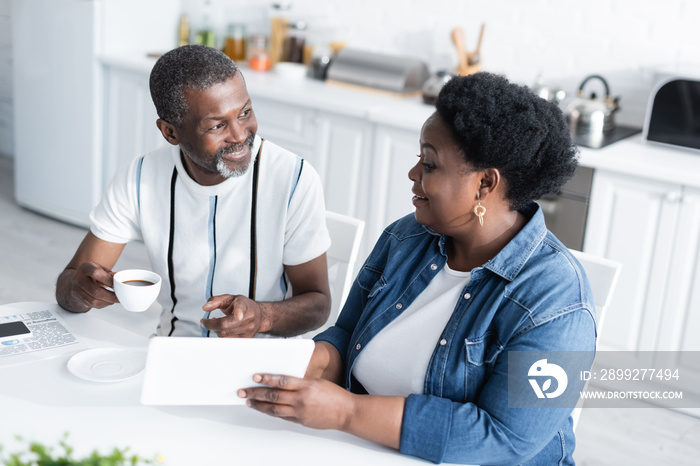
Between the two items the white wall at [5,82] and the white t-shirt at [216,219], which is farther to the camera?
the white wall at [5,82]

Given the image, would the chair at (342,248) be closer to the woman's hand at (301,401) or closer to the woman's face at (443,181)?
the woman's face at (443,181)

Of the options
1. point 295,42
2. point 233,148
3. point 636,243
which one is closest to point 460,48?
point 295,42

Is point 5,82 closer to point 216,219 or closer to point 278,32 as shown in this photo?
point 278,32

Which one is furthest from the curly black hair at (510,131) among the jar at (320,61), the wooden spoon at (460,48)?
the jar at (320,61)

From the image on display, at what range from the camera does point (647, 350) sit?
9.09 ft

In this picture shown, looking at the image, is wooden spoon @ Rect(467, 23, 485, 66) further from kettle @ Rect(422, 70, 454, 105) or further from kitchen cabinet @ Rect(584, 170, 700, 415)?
kitchen cabinet @ Rect(584, 170, 700, 415)

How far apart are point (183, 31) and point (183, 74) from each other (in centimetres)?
265

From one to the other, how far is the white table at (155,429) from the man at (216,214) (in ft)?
1.25

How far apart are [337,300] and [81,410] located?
2.33ft

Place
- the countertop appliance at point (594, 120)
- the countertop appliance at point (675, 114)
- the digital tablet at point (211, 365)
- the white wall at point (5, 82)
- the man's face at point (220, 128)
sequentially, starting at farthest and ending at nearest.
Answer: the white wall at point (5, 82) < the countertop appliance at point (594, 120) < the countertop appliance at point (675, 114) < the man's face at point (220, 128) < the digital tablet at point (211, 365)

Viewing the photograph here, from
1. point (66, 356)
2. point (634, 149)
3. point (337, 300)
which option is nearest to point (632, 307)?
point (634, 149)

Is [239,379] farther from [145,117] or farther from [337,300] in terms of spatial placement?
[145,117]

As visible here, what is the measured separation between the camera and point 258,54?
387 cm

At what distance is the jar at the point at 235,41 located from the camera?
4.04m
